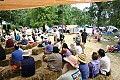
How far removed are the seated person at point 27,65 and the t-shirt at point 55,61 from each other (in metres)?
0.74

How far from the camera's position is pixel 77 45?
8625 mm

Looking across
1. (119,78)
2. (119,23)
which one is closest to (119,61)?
(119,78)

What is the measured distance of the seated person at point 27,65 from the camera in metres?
5.57

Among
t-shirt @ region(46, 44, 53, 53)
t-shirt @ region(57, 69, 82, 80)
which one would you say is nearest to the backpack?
t-shirt @ region(57, 69, 82, 80)

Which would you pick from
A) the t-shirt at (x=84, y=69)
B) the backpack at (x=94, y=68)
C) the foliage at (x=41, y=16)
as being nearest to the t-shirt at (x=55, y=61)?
the backpack at (x=94, y=68)

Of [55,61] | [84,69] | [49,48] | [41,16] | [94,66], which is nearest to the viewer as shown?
[84,69]

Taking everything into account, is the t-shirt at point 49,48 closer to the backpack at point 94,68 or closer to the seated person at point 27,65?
the seated person at point 27,65

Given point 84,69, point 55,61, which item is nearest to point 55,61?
point 55,61

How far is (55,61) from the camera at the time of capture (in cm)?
635

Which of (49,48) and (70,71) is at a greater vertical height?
(70,71)

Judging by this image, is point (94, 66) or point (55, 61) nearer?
point (94, 66)

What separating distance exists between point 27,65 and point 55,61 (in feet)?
3.46

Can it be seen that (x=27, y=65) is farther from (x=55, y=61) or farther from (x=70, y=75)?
(x=70, y=75)

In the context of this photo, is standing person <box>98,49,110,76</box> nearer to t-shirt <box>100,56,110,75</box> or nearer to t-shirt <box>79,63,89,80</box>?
t-shirt <box>100,56,110,75</box>
